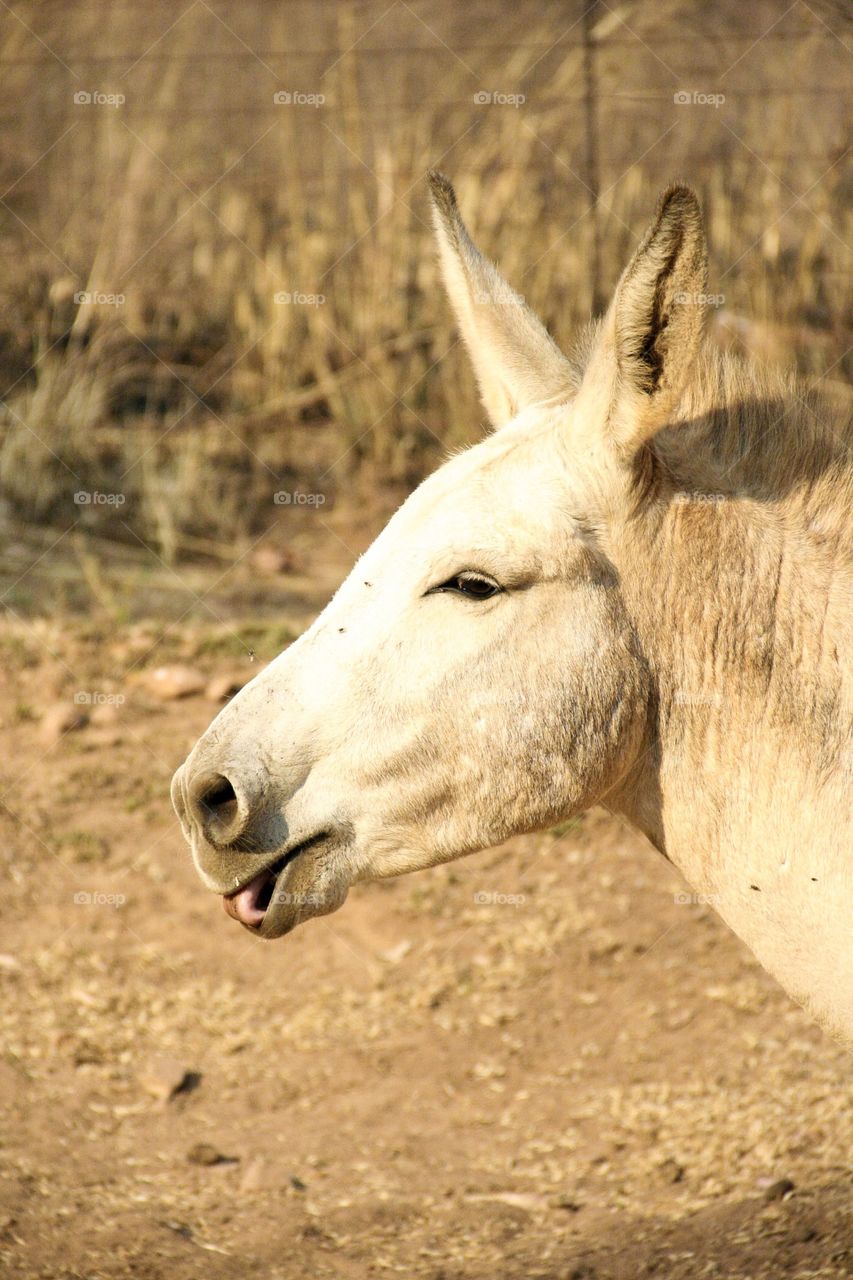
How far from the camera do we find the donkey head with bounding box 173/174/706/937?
2.58 metres

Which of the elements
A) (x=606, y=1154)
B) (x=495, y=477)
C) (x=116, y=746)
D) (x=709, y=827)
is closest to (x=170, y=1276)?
(x=606, y=1154)

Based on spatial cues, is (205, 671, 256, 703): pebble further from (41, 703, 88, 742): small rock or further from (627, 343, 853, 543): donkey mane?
(627, 343, 853, 543): donkey mane


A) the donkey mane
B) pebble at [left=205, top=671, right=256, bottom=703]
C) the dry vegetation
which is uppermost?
the donkey mane

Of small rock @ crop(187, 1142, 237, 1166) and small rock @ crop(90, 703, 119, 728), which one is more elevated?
small rock @ crop(90, 703, 119, 728)

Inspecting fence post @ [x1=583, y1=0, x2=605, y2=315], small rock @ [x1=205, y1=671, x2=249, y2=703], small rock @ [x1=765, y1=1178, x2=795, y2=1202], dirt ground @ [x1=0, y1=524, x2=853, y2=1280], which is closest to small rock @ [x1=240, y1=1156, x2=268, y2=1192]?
dirt ground @ [x1=0, y1=524, x2=853, y2=1280]

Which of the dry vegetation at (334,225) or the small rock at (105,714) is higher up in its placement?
the dry vegetation at (334,225)

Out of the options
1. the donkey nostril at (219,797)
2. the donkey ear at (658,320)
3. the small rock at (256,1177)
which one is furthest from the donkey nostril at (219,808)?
the small rock at (256,1177)

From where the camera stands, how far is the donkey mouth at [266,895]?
8.61 feet

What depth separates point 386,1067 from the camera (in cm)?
466

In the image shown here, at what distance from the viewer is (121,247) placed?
359 inches

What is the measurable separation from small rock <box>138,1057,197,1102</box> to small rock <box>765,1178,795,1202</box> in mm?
1970

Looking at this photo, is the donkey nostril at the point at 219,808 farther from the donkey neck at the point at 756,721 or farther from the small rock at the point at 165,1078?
the small rock at the point at 165,1078

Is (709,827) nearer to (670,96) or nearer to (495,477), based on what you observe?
(495,477)

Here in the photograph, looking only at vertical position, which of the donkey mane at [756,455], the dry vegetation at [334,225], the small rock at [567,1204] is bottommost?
the small rock at [567,1204]
